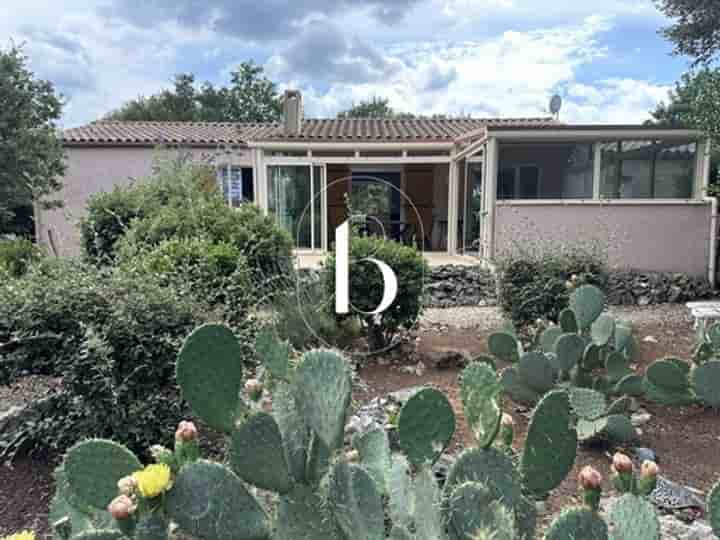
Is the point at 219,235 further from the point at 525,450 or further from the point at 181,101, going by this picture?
the point at 181,101

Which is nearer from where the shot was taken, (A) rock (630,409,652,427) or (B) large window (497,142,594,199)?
(A) rock (630,409,652,427)

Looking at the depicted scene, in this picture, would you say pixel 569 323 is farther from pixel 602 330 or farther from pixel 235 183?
pixel 235 183

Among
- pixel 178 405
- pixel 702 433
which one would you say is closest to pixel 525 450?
pixel 178 405

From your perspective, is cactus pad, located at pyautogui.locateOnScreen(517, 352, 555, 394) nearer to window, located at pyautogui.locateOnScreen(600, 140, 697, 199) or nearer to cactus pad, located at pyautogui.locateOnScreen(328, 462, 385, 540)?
cactus pad, located at pyautogui.locateOnScreen(328, 462, 385, 540)

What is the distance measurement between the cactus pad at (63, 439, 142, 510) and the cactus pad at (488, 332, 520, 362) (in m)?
3.36

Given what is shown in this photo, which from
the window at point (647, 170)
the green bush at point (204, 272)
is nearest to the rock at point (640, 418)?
the green bush at point (204, 272)

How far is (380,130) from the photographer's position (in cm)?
1323

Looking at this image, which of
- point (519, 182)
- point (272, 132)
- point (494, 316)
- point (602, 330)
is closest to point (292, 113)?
point (272, 132)

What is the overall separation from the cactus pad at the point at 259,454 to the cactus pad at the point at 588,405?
2586mm

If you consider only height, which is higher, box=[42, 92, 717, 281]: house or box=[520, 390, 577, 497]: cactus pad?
box=[42, 92, 717, 281]: house

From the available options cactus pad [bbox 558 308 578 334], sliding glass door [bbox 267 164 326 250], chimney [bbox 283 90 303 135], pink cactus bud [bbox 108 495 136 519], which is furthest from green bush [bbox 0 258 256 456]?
chimney [bbox 283 90 303 135]

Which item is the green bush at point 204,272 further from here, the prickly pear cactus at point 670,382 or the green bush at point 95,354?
the prickly pear cactus at point 670,382

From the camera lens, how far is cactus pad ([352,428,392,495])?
1.71 m

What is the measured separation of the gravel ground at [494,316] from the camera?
699cm
